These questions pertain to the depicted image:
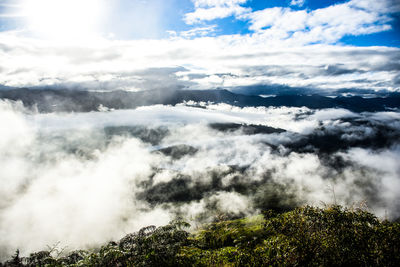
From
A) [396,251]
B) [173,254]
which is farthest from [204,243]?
[396,251]

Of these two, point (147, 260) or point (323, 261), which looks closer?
point (323, 261)

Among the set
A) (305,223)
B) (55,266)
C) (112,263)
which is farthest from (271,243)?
(55,266)

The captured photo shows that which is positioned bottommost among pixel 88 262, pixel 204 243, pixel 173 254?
pixel 204 243

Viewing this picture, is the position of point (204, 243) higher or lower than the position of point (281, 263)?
lower

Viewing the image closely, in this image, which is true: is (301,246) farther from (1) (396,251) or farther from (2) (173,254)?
(2) (173,254)

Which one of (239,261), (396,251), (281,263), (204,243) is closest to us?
(396,251)

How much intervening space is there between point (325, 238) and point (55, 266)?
80.7 feet

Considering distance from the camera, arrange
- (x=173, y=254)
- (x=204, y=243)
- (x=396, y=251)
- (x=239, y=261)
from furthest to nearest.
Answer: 1. (x=204, y=243)
2. (x=173, y=254)
3. (x=239, y=261)
4. (x=396, y=251)

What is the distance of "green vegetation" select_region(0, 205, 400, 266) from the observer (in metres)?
21.8

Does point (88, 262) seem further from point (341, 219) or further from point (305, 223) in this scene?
point (341, 219)

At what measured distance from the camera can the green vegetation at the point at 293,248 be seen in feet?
71.4

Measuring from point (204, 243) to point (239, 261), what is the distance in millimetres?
20296

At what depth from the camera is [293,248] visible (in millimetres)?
20781

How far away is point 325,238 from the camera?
77.2 feet
